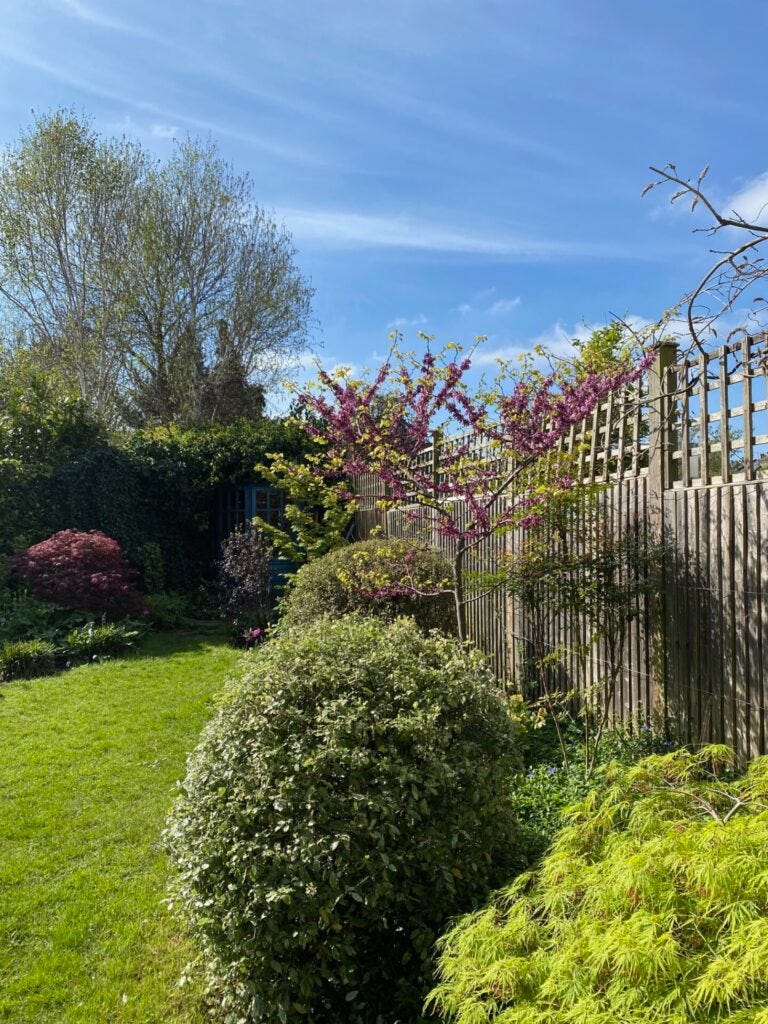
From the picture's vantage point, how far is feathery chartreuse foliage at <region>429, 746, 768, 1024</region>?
59.0 inches

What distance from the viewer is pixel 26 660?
8.26 meters

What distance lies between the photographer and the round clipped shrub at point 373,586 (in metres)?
6.88

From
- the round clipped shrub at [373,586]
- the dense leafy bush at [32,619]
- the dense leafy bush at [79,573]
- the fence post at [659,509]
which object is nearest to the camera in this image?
the fence post at [659,509]

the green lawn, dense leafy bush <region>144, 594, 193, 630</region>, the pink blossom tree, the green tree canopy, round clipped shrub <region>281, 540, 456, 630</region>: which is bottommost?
the green lawn

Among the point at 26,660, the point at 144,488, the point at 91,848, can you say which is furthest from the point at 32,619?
the point at 91,848

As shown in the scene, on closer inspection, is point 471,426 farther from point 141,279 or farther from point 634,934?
point 141,279

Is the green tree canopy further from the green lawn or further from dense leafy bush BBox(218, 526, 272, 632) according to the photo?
the green lawn

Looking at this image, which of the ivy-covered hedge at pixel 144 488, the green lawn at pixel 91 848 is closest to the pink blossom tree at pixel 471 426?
the green lawn at pixel 91 848

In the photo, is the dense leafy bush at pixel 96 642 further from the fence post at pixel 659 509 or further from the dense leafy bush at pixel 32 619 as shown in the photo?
the fence post at pixel 659 509

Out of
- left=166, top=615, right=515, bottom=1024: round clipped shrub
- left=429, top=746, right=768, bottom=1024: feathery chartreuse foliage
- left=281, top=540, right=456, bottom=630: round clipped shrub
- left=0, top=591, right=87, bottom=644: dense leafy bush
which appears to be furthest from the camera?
left=0, top=591, right=87, bottom=644: dense leafy bush

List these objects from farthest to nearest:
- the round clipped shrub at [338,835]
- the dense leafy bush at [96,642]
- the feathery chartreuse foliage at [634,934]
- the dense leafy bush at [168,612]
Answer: the dense leafy bush at [168,612] < the dense leafy bush at [96,642] < the round clipped shrub at [338,835] < the feathery chartreuse foliage at [634,934]

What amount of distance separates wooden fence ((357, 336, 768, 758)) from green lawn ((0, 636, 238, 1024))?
9.42ft

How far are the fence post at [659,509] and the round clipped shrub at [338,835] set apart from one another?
1.96 metres

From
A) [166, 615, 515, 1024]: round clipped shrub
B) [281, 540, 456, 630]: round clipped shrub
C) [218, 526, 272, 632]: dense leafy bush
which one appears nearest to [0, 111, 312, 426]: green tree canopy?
[218, 526, 272, 632]: dense leafy bush
